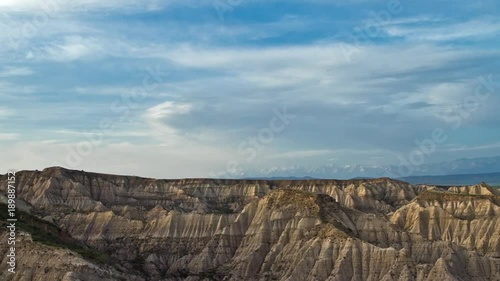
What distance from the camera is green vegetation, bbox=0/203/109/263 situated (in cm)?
6731

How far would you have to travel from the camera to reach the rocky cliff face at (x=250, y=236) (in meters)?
81.6

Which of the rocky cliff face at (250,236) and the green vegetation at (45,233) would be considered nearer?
the green vegetation at (45,233)

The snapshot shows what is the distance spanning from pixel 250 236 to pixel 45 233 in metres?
43.6

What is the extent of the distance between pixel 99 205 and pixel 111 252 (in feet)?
89.4

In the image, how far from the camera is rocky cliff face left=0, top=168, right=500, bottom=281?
268ft

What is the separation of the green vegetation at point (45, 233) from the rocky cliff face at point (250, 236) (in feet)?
1.43

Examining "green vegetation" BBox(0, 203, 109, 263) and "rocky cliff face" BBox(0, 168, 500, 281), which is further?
"rocky cliff face" BBox(0, 168, 500, 281)

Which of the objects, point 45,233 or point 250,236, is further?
point 250,236

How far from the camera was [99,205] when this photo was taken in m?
148

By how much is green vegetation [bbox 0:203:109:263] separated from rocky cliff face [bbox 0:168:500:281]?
44cm

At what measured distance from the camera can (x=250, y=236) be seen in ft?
359

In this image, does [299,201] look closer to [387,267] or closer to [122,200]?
[387,267]

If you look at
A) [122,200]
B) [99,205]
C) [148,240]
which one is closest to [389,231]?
[148,240]

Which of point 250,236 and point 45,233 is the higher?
point 250,236
